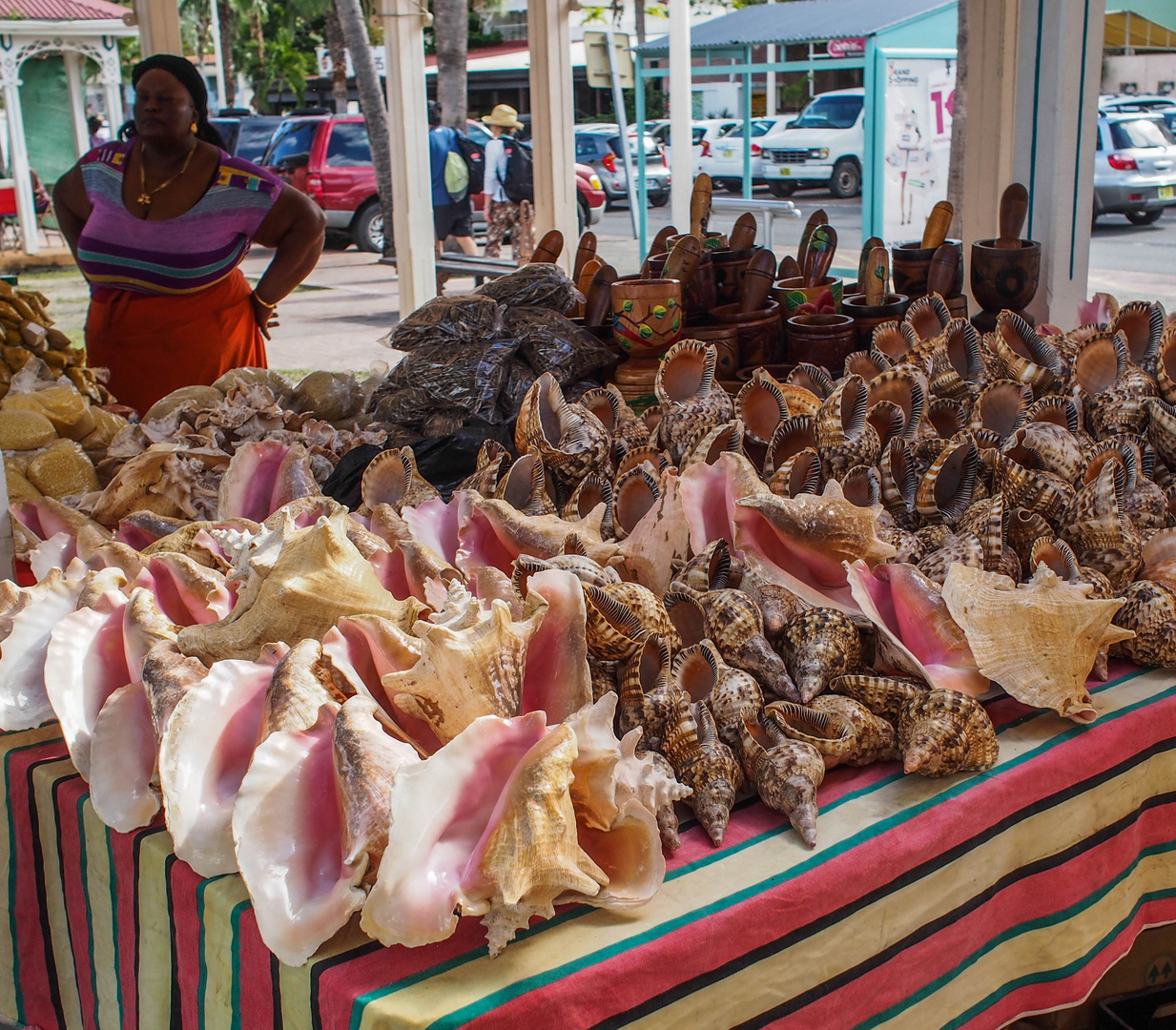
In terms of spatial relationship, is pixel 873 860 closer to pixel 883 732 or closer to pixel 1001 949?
pixel 883 732

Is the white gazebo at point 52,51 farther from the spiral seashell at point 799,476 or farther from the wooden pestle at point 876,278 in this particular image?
the spiral seashell at point 799,476

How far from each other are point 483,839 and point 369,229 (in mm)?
12708

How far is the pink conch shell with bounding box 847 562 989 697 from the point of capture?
48.0 inches

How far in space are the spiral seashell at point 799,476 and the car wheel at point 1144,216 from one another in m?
12.4

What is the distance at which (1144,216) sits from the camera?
→ 12.6 metres

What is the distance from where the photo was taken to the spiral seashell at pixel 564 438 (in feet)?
5.28

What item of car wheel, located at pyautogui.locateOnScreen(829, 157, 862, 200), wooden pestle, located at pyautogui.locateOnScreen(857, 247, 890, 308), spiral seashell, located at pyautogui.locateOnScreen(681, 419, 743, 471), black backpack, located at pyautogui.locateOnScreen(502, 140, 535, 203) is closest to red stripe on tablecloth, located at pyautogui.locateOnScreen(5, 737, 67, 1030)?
spiral seashell, located at pyautogui.locateOnScreen(681, 419, 743, 471)

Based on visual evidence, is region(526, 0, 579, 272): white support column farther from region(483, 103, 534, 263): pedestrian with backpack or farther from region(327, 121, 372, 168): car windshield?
region(327, 121, 372, 168): car windshield

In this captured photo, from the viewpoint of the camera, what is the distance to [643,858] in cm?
93

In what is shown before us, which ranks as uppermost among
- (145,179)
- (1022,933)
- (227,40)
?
(227,40)

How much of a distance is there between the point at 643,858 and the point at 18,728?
0.71 m

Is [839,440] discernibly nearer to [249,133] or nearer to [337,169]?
[337,169]

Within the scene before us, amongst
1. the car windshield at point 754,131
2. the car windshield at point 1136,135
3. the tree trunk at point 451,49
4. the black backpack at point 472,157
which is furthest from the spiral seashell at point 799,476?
the car windshield at point 754,131

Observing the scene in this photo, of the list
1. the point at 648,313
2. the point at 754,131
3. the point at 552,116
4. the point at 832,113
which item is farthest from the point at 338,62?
the point at 648,313
